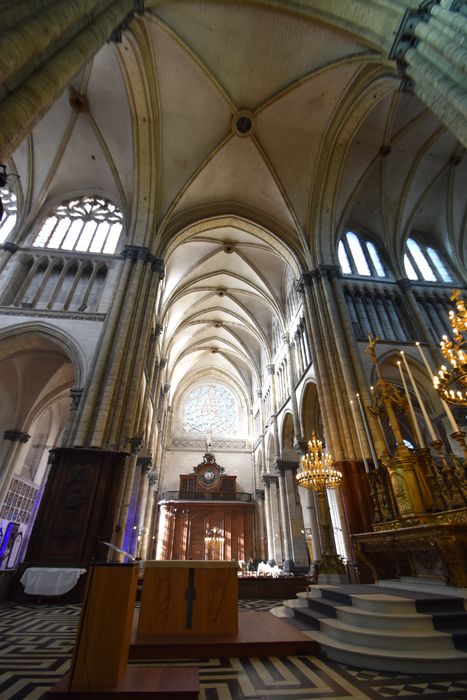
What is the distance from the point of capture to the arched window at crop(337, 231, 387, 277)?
616 inches

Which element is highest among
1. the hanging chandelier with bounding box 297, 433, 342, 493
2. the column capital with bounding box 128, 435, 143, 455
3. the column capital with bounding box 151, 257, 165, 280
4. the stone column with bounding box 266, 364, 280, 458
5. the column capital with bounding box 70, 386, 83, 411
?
the column capital with bounding box 151, 257, 165, 280

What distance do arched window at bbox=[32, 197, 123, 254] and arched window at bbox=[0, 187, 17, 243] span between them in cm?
109

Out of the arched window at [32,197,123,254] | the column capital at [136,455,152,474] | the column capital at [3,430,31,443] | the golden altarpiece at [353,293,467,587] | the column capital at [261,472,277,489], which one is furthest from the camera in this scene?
the column capital at [261,472,277,489]

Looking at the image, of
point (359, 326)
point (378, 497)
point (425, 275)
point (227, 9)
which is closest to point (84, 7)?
point (227, 9)

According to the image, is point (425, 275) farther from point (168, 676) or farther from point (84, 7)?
point (168, 676)

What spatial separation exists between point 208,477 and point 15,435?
45.2ft

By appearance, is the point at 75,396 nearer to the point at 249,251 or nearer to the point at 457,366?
the point at 457,366

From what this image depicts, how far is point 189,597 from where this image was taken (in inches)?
159

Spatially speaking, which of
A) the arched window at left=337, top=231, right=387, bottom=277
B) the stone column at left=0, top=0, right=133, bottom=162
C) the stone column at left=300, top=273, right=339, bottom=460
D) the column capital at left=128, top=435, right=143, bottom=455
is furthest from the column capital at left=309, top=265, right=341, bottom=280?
the stone column at left=0, top=0, right=133, bottom=162

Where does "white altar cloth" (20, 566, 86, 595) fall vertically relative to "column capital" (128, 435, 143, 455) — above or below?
below

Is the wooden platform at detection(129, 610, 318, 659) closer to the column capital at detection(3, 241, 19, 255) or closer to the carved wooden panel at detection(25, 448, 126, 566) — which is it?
the carved wooden panel at detection(25, 448, 126, 566)

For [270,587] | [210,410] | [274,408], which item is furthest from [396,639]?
[210,410]

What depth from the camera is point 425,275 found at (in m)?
16.1

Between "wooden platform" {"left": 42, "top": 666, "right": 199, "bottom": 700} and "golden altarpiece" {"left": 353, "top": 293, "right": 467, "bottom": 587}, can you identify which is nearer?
"wooden platform" {"left": 42, "top": 666, "right": 199, "bottom": 700}
